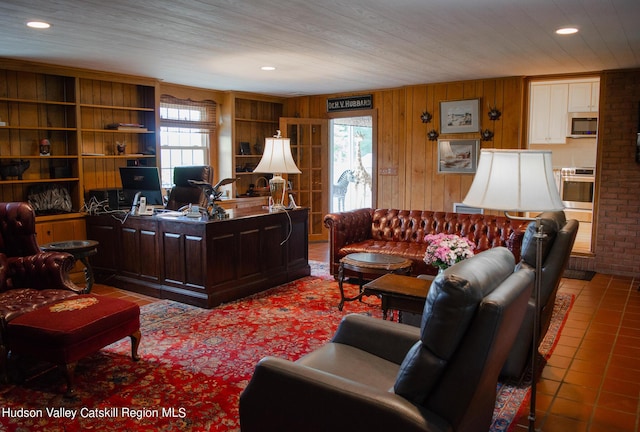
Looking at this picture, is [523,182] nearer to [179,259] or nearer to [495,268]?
[495,268]

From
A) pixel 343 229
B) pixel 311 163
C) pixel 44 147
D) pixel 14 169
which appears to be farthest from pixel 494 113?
pixel 14 169

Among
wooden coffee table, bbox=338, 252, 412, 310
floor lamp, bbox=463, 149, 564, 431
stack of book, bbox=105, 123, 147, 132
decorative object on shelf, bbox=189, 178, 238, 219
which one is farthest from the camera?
stack of book, bbox=105, 123, 147, 132

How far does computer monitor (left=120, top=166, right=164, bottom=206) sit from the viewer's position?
5379 millimetres

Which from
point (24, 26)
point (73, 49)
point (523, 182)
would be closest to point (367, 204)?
point (73, 49)

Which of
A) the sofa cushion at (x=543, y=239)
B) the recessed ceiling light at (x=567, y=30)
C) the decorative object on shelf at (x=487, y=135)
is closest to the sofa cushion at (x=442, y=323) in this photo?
the sofa cushion at (x=543, y=239)

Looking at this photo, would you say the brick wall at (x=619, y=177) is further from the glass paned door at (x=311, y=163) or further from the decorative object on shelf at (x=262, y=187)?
the decorative object on shelf at (x=262, y=187)

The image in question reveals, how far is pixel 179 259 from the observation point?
4.81 m

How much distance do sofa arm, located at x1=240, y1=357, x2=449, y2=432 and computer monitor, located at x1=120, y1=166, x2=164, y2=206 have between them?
3.71 metres

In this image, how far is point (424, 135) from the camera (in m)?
7.22

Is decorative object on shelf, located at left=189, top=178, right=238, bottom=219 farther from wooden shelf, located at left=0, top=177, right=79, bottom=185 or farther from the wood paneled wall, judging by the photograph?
the wood paneled wall

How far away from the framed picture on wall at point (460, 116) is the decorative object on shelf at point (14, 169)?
16.9 feet

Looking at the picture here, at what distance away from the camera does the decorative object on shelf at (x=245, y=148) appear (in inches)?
316

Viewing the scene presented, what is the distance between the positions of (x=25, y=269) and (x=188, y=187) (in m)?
2.00

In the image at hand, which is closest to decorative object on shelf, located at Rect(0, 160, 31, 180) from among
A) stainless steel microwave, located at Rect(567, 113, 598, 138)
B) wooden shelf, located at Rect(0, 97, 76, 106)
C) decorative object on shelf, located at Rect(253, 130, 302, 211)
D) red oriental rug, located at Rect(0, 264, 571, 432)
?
wooden shelf, located at Rect(0, 97, 76, 106)
